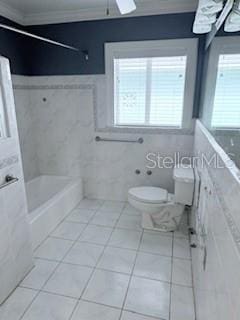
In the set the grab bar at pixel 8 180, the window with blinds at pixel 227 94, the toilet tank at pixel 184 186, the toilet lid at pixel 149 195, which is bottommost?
the toilet lid at pixel 149 195

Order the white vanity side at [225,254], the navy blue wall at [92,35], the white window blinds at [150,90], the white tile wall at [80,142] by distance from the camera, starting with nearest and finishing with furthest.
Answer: the white vanity side at [225,254]
the navy blue wall at [92,35]
the white window blinds at [150,90]
the white tile wall at [80,142]

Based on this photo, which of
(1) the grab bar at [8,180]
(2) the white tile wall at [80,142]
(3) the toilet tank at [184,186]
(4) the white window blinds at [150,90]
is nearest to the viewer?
(1) the grab bar at [8,180]

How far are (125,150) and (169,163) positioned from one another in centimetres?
59

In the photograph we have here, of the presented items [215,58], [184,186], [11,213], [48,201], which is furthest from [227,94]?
[48,201]

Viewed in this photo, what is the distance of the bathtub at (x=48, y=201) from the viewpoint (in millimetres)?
2203

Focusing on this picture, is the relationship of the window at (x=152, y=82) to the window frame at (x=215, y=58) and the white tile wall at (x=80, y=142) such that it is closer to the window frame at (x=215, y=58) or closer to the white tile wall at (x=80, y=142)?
the white tile wall at (x=80, y=142)

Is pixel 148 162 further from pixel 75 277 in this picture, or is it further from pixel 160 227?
pixel 75 277

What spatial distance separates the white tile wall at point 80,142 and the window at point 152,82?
168 millimetres

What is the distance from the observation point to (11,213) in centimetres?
163

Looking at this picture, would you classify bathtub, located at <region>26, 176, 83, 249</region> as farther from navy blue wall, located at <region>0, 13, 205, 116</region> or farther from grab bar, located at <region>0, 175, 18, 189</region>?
navy blue wall, located at <region>0, 13, 205, 116</region>

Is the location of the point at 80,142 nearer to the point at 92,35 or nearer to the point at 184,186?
the point at 92,35

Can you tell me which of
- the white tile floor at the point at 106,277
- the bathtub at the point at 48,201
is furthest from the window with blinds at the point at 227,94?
the bathtub at the point at 48,201

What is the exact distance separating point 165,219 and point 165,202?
22 cm

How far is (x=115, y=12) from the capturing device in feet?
8.23
